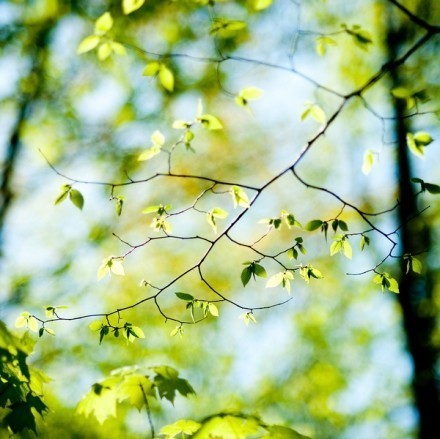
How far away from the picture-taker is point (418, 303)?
17.0 ft

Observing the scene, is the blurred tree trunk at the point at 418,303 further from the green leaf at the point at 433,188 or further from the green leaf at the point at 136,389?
the green leaf at the point at 136,389

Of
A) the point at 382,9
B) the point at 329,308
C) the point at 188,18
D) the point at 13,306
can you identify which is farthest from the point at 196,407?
the point at 382,9

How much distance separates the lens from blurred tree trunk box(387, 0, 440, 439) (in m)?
4.74

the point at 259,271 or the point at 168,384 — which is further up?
the point at 259,271

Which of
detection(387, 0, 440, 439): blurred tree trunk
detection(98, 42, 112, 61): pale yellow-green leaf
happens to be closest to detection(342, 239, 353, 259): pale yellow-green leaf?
detection(98, 42, 112, 61): pale yellow-green leaf

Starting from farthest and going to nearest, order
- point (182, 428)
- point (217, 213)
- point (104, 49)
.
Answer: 1. point (217, 213)
2. point (182, 428)
3. point (104, 49)

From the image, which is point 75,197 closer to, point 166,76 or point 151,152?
point 151,152

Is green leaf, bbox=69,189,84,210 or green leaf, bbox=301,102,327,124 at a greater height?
green leaf, bbox=301,102,327,124

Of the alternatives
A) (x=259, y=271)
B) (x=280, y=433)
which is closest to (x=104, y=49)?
(x=259, y=271)

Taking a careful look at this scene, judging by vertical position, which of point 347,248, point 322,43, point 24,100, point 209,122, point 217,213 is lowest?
point 347,248

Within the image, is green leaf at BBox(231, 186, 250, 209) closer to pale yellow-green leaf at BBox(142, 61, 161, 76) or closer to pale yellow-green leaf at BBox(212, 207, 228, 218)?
pale yellow-green leaf at BBox(212, 207, 228, 218)

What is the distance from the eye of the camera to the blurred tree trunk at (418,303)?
4.74 meters

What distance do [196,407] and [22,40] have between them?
5.76m

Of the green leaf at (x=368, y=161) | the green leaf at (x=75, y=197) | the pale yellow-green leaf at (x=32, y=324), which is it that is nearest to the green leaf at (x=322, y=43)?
the green leaf at (x=368, y=161)
